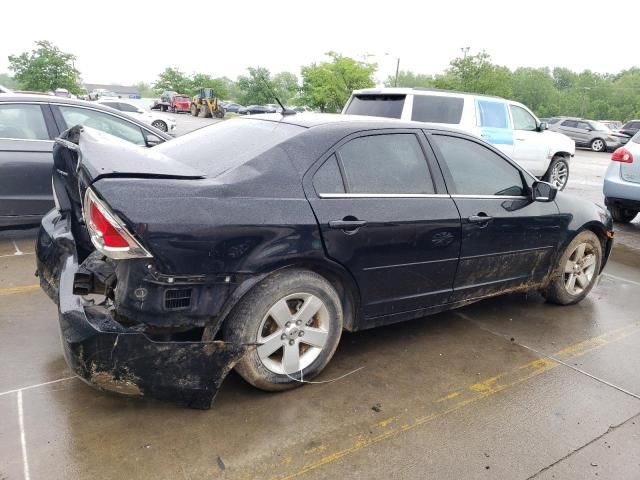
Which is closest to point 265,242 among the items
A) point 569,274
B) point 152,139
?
point 569,274

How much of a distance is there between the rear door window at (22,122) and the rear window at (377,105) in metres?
4.62

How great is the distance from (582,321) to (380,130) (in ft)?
8.02

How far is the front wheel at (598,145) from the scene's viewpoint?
82.1ft

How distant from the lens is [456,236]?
3361mm

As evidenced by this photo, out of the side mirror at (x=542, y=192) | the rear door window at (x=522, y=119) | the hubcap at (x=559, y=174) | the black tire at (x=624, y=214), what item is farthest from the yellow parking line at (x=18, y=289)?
the hubcap at (x=559, y=174)

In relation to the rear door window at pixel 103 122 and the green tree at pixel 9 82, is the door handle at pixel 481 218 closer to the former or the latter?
the rear door window at pixel 103 122

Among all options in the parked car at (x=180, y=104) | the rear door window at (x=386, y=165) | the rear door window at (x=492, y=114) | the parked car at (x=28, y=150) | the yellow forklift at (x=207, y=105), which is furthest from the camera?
the parked car at (x=180, y=104)

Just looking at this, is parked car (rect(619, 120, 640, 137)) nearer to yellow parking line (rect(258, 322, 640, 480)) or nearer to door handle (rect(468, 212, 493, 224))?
yellow parking line (rect(258, 322, 640, 480))

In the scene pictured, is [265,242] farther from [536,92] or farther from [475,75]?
[536,92]

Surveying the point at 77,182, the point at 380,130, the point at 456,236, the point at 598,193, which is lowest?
the point at 598,193

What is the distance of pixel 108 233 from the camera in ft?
7.61

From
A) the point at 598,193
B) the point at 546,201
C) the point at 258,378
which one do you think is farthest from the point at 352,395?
the point at 598,193

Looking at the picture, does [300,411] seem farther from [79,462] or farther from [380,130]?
[380,130]

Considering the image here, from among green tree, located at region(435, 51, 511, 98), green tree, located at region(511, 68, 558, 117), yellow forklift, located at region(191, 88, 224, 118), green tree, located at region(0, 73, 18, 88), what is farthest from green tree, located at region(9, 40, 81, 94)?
green tree, located at region(511, 68, 558, 117)
